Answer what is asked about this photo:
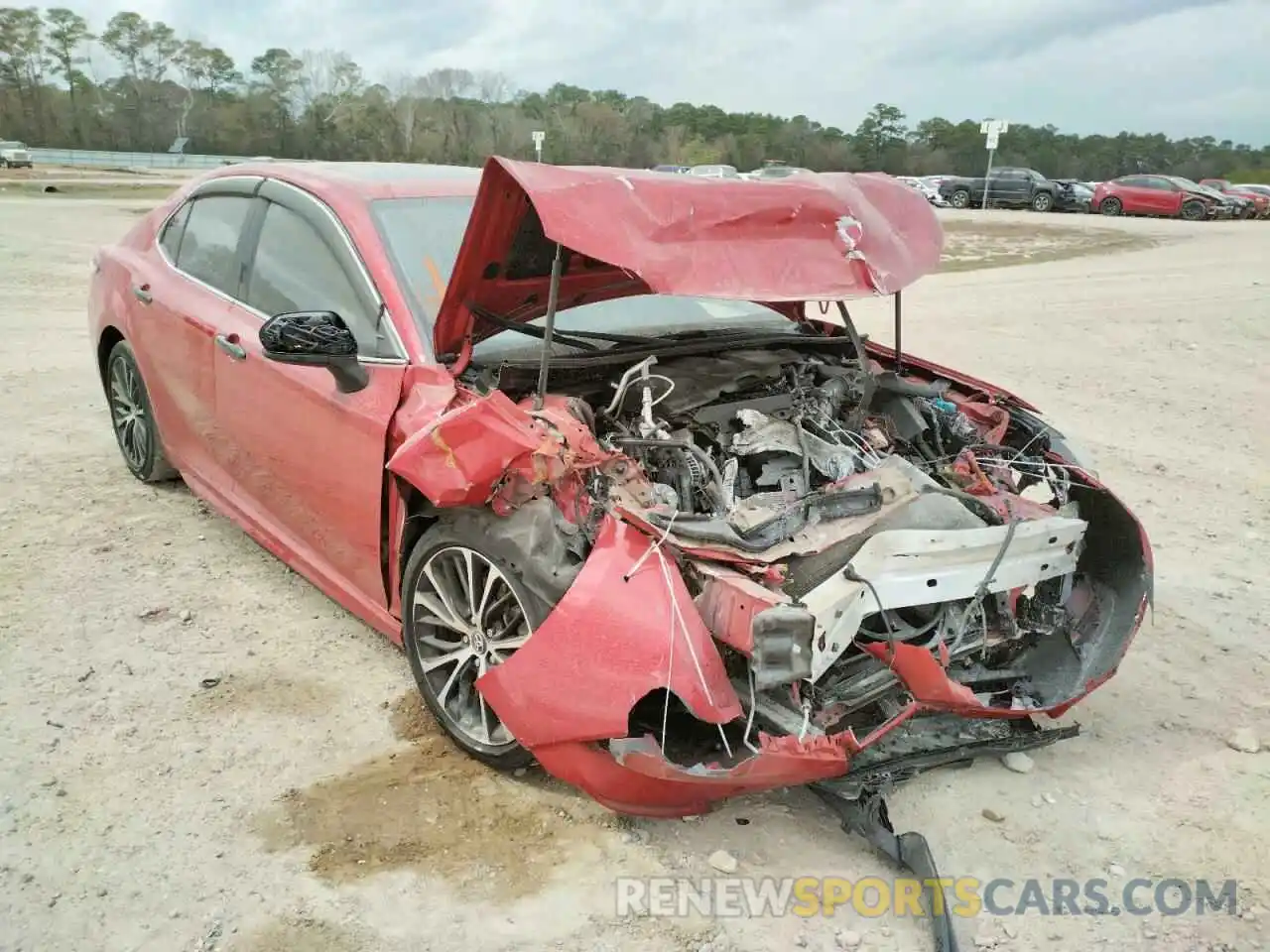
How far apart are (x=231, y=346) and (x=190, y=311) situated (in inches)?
20.8

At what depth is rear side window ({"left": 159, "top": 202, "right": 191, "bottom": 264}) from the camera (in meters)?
4.56

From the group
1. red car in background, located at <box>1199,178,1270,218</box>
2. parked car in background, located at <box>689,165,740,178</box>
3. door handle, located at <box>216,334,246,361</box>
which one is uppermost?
red car in background, located at <box>1199,178,1270,218</box>

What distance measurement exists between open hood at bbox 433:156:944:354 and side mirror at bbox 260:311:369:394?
1.02 ft

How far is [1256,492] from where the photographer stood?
578 centimetres

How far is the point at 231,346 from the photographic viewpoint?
3.84m

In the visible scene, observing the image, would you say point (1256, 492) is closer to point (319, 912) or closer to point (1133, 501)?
point (1133, 501)

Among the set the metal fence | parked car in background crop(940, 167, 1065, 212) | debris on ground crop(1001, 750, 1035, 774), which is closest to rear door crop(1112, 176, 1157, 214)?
parked car in background crop(940, 167, 1065, 212)

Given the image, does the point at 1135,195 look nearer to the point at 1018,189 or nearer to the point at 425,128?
the point at 1018,189

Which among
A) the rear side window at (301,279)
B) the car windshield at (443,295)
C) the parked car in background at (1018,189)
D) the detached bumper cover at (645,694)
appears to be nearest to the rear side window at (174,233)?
the rear side window at (301,279)

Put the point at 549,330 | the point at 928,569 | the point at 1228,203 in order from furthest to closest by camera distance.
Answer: the point at 1228,203 → the point at 549,330 → the point at 928,569

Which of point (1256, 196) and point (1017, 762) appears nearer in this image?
A: point (1017, 762)

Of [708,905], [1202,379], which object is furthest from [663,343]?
[1202,379]

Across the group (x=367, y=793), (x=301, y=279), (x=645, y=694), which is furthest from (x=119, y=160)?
(x=645, y=694)

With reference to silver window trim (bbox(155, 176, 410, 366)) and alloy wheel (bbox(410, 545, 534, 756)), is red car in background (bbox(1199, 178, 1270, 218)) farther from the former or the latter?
alloy wheel (bbox(410, 545, 534, 756))
